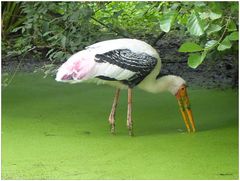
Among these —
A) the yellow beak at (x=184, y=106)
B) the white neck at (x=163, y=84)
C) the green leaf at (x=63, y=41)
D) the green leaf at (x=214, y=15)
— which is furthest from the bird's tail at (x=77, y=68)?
the green leaf at (x=214, y=15)

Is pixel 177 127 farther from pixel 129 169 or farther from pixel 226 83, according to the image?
pixel 226 83

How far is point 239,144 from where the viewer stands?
3881 mm

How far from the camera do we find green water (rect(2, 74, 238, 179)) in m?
3.43

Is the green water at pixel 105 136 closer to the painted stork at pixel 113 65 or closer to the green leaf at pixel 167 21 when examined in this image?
the painted stork at pixel 113 65

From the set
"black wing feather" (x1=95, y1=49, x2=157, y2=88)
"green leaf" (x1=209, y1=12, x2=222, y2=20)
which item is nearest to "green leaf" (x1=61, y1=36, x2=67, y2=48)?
"black wing feather" (x1=95, y1=49, x2=157, y2=88)

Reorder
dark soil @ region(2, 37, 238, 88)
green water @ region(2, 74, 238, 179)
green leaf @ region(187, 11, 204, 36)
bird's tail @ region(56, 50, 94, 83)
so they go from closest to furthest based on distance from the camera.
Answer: green leaf @ region(187, 11, 204, 36) → green water @ region(2, 74, 238, 179) → bird's tail @ region(56, 50, 94, 83) → dark soil @ region(2, 37, 238, 88)

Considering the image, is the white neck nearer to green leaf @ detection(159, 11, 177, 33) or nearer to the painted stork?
the painted stork

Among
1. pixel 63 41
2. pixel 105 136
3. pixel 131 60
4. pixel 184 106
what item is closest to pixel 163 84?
pixel 184 106

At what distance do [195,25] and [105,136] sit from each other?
1871 mm

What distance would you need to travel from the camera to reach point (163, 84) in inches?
186

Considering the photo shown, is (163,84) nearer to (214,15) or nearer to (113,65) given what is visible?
(113,65)

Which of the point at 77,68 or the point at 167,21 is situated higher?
the point at 167,21

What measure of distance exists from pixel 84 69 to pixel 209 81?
2363 mm

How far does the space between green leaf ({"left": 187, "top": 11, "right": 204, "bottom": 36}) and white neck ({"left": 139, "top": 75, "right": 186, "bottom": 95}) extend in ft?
6.77
